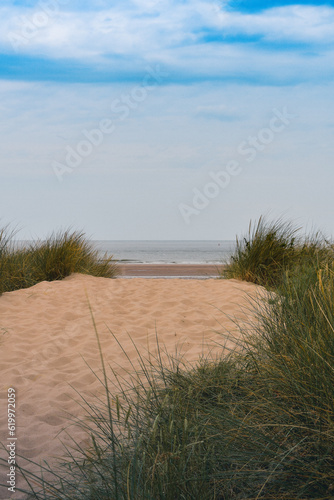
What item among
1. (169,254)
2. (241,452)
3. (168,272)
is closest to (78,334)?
(241,452)

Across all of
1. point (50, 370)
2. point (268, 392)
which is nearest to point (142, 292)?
point (50, 370)

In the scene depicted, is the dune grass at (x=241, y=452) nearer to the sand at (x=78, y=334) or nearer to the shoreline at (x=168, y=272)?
the sand at (x=78, y=334)

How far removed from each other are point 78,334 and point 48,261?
→ 11.5ft

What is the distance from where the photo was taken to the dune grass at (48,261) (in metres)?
7.02

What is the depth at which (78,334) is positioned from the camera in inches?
180

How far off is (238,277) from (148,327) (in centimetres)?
332

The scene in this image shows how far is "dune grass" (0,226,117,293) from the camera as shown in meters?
7.02

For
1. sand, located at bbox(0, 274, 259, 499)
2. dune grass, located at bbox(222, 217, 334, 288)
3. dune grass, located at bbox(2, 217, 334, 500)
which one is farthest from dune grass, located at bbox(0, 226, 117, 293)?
dune grass, located at bbox(2, 217, 334, 500)

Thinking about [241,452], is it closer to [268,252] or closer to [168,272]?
[268,252]

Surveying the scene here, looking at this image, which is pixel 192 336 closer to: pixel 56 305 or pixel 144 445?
pixel 56 305

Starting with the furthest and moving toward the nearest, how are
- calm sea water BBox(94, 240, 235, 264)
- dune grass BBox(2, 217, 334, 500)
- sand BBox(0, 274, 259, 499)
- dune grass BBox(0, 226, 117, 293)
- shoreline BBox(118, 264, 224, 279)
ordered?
calm sea water BBox(94, 240, 235, 264), shoreline BBox(118, 264, 224, 279), dune grass BBox(0, 226, 117, 293), sand BBox(0, 274, 259, 499), dune grass BBox(2, 217, 334, 500)

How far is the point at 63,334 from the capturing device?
15.0 ft

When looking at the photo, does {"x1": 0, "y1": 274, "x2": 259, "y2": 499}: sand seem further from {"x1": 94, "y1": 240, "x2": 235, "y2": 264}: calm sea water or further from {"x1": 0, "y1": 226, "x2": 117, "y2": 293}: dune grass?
{"x1": 94, "y1": 240, "x2": 235, "y2": 264}: calm sea water

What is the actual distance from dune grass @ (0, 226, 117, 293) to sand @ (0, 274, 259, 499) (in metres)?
0.40
